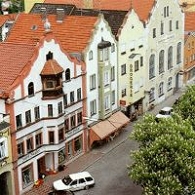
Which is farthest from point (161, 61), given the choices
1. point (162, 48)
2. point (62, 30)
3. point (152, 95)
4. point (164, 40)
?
point (62, 30)

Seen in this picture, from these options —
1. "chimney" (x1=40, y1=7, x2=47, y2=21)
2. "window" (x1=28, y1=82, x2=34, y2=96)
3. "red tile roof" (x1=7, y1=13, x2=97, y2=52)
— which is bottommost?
"window" (x1=28, y1=82, x2=34, y2=96)

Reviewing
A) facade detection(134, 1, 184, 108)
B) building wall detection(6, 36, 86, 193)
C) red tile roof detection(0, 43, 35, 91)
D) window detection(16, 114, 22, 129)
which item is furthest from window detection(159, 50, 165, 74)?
window detection(16, 114, 22, 129)

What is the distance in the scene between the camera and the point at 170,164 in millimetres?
57125

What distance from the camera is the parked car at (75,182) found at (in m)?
69.5

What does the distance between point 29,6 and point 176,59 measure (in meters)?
29.8

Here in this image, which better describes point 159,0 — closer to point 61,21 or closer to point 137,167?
point 61,21

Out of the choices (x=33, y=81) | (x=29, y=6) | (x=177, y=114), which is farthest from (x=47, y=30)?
(x=29, y=6)

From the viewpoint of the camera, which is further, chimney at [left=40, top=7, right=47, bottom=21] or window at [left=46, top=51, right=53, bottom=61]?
chimney at [left=40, top=7, right=47, bottom=21]

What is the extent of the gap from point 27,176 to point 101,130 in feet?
49.6

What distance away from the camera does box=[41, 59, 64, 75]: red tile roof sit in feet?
230

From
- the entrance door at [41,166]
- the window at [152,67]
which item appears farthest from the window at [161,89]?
the entrance door at [41,166]

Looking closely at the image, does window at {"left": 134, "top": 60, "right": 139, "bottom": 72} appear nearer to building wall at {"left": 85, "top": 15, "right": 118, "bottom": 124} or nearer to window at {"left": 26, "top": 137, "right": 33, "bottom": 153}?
building wall at {"left": 85, "top": 15, "right": 118, "bottom": 124}

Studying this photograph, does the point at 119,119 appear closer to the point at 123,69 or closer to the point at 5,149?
the point at 123,69

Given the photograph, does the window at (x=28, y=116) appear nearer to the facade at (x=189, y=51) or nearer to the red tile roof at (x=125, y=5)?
the red tile roof at (x=125, y=5)
